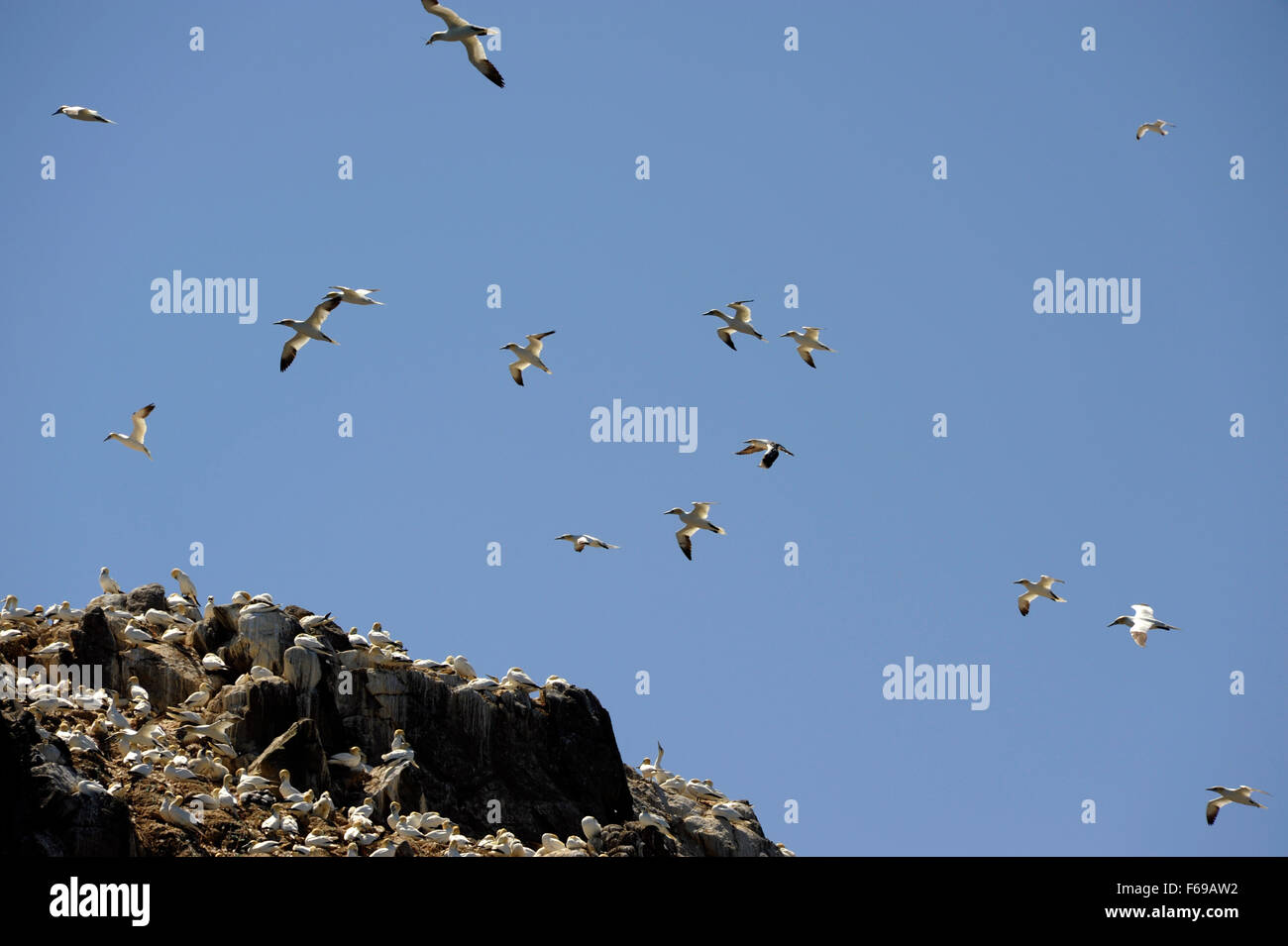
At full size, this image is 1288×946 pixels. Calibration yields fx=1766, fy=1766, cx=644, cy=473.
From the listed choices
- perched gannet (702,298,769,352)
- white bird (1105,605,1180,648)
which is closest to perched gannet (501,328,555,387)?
perched gannet (702,298,769,352)

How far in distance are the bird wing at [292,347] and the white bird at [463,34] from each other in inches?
353

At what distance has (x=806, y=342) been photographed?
1917 inches

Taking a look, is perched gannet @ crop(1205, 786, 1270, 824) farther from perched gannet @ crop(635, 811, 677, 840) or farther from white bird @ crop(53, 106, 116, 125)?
white bird @ crop(53, 106, 116, 125)

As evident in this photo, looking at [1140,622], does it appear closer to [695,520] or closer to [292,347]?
[695,520]

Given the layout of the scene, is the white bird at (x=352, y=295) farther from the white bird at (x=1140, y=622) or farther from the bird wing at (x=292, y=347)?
the white bird at (x=1140, y=622)

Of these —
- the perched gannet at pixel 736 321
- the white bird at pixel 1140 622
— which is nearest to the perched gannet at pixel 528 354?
the perched gannet at pixel 736 321

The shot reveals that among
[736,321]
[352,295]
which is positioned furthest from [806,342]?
[352,295]

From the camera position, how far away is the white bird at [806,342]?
48.3 m

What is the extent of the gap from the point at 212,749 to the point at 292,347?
32.7 feet

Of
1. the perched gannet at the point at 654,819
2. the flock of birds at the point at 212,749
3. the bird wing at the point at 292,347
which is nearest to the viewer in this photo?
the flock of birds at the point at 212,749

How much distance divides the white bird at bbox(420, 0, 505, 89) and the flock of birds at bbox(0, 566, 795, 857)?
15.2m
